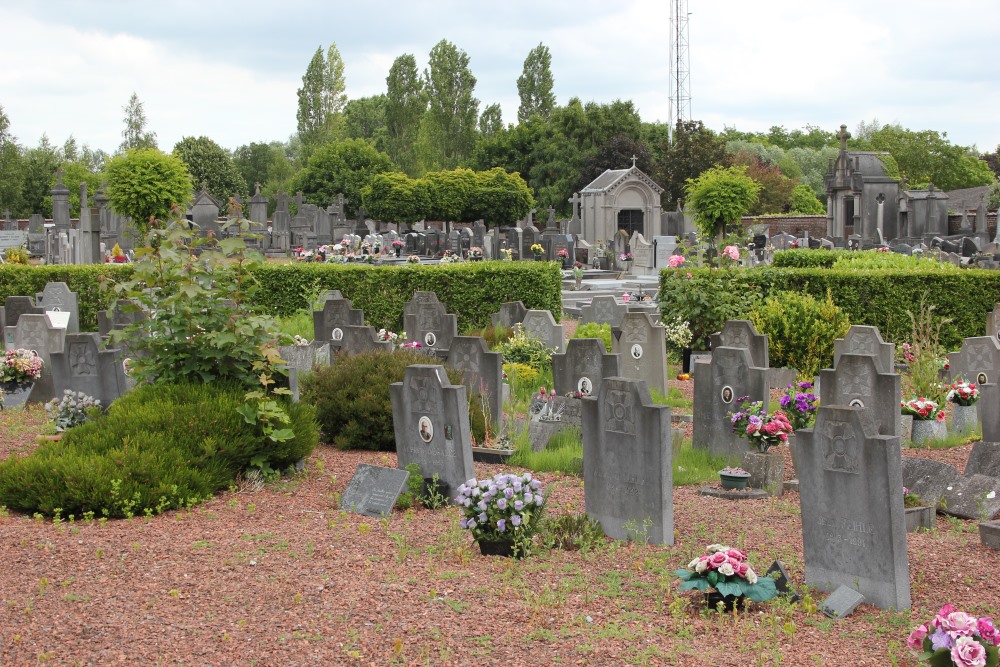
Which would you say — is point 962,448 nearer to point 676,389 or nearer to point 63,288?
point 676,389

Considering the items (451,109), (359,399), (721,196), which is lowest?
(359,399)

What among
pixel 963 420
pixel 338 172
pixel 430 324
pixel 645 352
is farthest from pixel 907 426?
pixel 338 172

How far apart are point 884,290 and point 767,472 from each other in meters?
9.08

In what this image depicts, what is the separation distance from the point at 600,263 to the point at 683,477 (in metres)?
25.1

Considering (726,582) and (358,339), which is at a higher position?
(358,339)

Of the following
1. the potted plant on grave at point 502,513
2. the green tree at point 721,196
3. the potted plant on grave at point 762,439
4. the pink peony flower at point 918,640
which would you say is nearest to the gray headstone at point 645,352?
the potted plant on grave at point 762,439

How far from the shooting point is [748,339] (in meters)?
12.1

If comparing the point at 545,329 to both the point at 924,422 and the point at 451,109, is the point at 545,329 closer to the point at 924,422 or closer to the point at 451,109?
the point at 924,422

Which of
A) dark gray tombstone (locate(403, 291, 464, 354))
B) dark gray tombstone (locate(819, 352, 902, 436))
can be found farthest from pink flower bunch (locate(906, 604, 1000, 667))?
dark gray tombstone (locate(403, 291, 464, 354))

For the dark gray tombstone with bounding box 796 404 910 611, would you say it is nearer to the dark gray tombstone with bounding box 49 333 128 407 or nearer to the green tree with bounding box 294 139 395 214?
the dark gray tombstone with bounding box 49 333 128 407

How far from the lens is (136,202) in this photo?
1261 inches

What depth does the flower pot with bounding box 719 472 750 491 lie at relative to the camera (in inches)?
341

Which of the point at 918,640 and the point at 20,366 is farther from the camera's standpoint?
the point at 20,366

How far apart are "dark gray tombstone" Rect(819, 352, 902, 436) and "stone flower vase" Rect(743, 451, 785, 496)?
1156 millimetres
